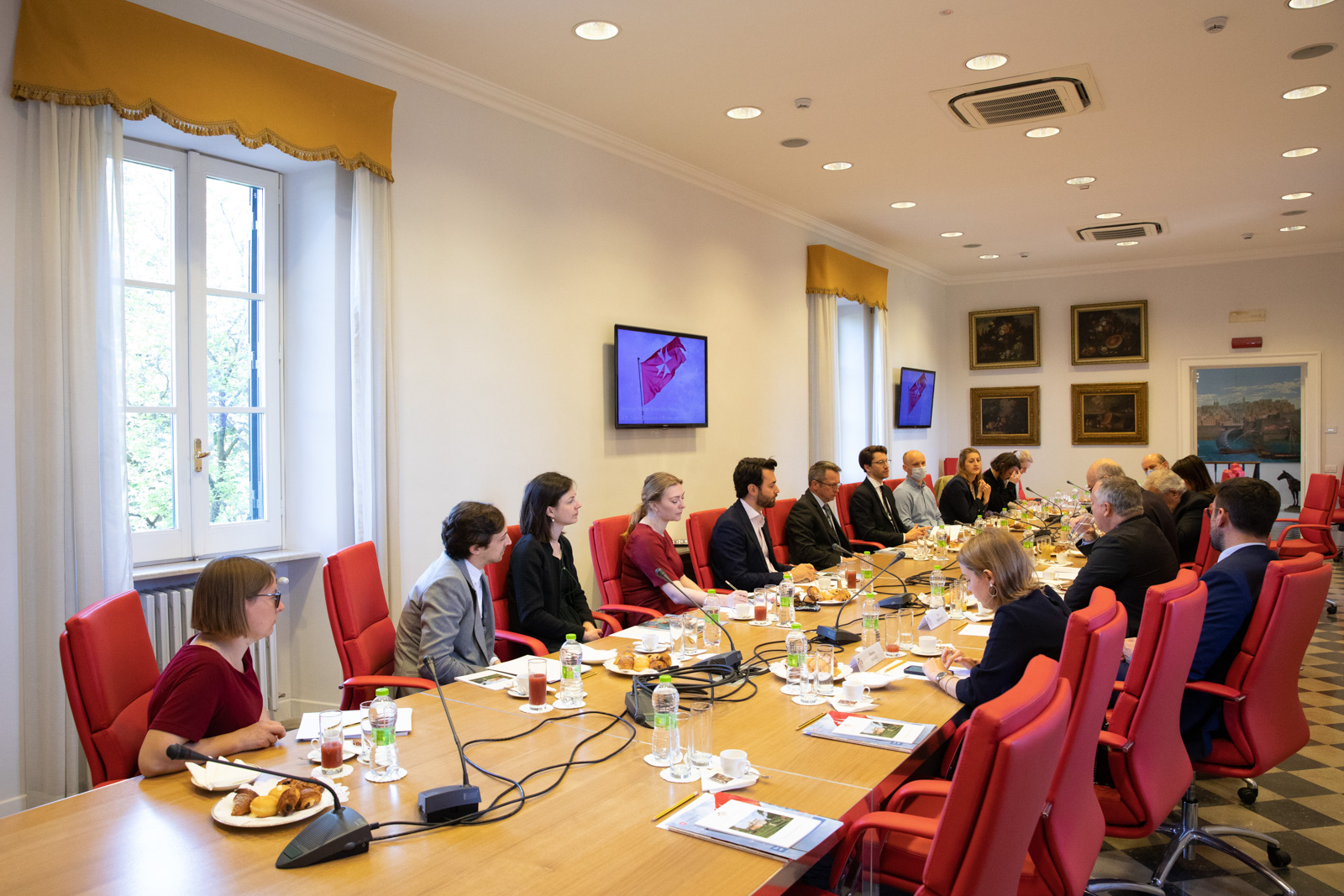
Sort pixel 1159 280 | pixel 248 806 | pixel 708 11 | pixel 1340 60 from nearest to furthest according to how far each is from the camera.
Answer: pixel 248 806 < pixel 708 11 < pixel 1340 60 < pixel 1159 280

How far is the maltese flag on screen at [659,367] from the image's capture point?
6348 mm

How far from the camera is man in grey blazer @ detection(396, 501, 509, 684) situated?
3.13 m

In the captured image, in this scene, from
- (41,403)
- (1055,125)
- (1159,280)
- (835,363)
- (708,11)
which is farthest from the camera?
(1159,280)

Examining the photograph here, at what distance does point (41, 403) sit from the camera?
3334 mm

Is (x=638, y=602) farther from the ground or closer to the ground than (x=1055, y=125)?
closer to the ground

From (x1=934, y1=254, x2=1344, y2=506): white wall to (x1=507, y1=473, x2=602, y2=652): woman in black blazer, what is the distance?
30.1ft

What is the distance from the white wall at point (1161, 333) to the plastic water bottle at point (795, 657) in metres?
9.99

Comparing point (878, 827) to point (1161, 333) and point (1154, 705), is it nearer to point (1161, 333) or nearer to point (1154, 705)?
point (1154, 705)

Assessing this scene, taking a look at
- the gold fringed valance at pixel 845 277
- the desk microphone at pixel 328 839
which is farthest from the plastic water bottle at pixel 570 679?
the gold fringed valance at pixel 845 277

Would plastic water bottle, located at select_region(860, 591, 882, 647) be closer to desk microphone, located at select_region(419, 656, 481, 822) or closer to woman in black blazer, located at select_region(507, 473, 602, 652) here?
woman in black blazer, located at select_region(507, 473, 602, 652)

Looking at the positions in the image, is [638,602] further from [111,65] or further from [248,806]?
[111,65]

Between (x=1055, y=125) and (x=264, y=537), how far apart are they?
549cm

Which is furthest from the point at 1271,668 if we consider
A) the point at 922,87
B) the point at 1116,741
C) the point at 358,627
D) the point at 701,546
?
the point at 922,87

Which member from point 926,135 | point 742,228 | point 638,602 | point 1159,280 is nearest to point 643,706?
point 638,602
